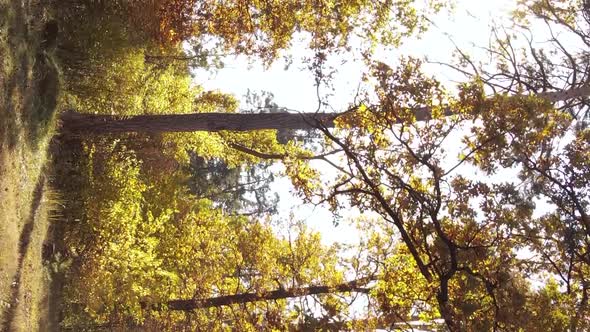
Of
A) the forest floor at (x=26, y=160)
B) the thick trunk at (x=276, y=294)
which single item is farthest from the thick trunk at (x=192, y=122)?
the thick trunk at (x=276, y=294)

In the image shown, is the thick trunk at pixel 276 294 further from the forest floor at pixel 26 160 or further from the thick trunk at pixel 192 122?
the thick trunk at pixel 192 122

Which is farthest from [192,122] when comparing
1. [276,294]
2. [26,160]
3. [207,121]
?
[276,294]

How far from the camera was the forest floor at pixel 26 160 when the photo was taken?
995 cm

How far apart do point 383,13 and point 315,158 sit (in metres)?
4.56

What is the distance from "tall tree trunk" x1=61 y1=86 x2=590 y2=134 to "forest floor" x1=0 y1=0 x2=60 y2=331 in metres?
0.89

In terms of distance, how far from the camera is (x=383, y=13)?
45.7 ft

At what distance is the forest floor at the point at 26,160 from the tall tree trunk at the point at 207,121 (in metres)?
0.89

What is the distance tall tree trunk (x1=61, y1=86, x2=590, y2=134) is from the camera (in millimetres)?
11500

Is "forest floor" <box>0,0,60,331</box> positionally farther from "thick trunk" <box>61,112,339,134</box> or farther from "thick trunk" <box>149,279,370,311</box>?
"thick trunk" <box>149,279,370,311</box>

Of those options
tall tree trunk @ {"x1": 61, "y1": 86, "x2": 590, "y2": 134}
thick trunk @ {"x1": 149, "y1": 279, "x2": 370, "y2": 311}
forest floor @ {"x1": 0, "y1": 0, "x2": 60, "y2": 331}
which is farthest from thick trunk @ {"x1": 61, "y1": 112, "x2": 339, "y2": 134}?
thick trunk @ {"x1": 149, "y1": 279, "x2": 370, "y2": 311}

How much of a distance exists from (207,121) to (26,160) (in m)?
3.83

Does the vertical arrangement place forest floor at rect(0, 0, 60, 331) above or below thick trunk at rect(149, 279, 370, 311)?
above

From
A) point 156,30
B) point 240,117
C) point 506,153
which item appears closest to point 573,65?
point 506,153

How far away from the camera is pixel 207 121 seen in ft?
38.9
